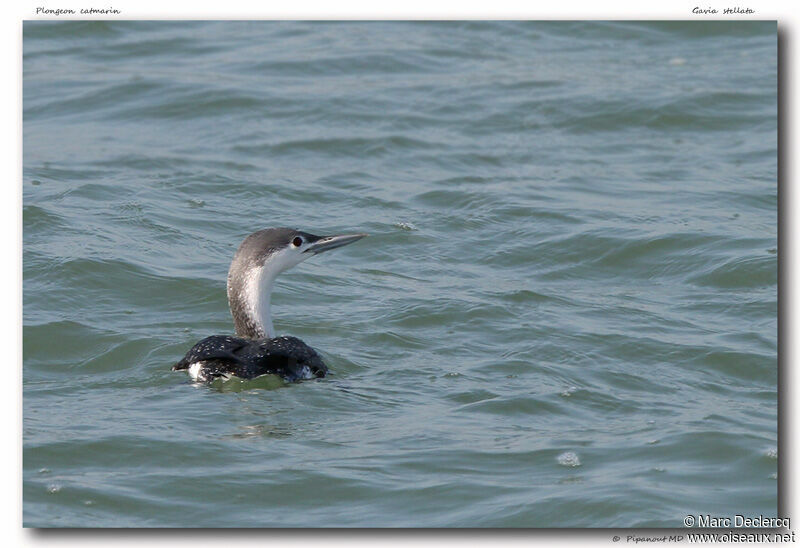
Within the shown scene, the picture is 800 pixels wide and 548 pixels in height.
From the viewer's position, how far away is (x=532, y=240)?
11.3 metres

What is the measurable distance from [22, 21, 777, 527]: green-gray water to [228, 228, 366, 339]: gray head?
510mm

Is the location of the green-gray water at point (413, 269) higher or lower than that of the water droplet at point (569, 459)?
A: higher

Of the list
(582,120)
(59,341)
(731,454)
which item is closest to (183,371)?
(59,341)

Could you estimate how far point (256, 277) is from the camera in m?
8.94

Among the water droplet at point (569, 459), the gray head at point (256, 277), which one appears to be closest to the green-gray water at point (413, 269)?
the water droplet at point (569, 459)

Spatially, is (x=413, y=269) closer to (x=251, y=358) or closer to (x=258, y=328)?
(x=258, y=328)

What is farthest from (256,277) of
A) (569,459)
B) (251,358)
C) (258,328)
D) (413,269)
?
(569,459)

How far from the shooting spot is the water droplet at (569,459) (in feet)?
23.9

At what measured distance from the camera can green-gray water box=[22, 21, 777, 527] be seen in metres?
7.12

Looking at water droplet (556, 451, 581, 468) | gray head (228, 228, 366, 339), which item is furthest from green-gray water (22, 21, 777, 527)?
gray head (228, 228, 366, 339)

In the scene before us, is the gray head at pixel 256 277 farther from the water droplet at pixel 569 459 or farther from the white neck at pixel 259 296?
the water droplet at pixel 569 459

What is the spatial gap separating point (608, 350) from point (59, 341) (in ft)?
11.9

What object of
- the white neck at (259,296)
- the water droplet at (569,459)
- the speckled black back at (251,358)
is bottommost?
the water droplet at (569,459)

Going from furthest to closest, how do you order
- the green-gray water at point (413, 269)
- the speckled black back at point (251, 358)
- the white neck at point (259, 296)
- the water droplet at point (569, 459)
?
the white neck at point (259, 296) < the speckled black back at point (251, 358) < the water droplet at point (569, 459) < the green-gray water at point (413, 269)
